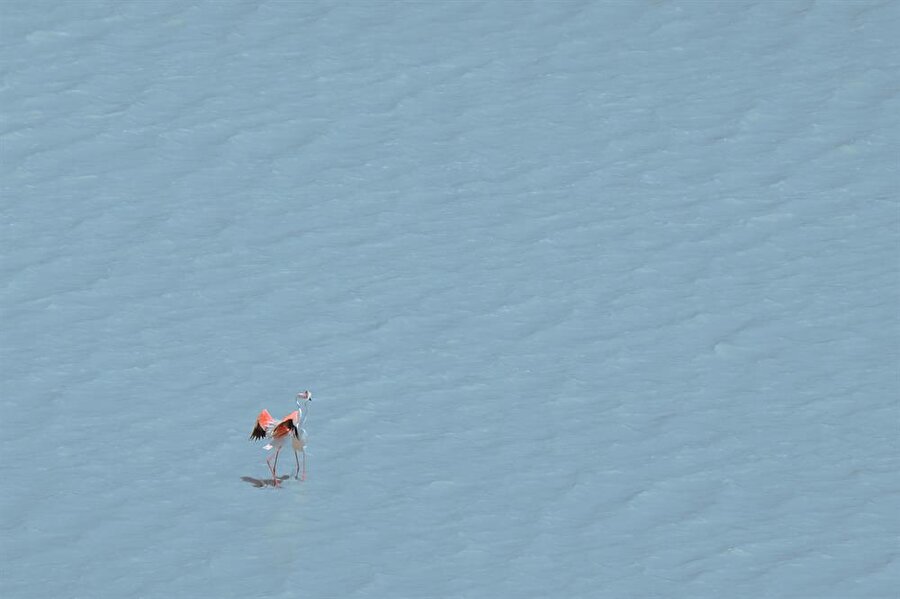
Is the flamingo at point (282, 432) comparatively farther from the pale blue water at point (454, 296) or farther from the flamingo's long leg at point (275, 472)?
the pale blue water at point (454, 296)

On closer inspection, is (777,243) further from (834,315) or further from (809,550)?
(809,550)


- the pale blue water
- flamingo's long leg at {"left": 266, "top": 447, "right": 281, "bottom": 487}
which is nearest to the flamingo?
flamingo's long leg at {"left": 266, "top": 447, "right": 281, "bottom": 487}

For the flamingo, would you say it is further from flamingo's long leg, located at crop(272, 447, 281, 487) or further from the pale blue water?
the pale blue water

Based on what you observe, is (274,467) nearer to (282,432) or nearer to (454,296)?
(282,432)

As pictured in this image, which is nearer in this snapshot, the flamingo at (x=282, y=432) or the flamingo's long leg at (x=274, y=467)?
the flamingo at (x=282, y=432)

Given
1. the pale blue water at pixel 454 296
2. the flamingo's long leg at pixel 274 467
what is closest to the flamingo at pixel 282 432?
the flamingo's long leg at pixel 274 467

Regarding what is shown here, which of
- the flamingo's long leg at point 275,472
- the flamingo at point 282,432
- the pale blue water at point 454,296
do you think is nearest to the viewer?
the pale blue water at point 454,296

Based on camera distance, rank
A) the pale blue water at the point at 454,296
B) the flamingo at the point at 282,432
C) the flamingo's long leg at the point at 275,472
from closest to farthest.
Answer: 1. the pale blue water at the point at 454,296
2. the flamingo at the point at 282,432
3. the flamingo's long leg at the point at 275,472

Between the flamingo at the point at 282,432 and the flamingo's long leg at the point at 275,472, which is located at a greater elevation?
the flamingo at the point at 282,432
